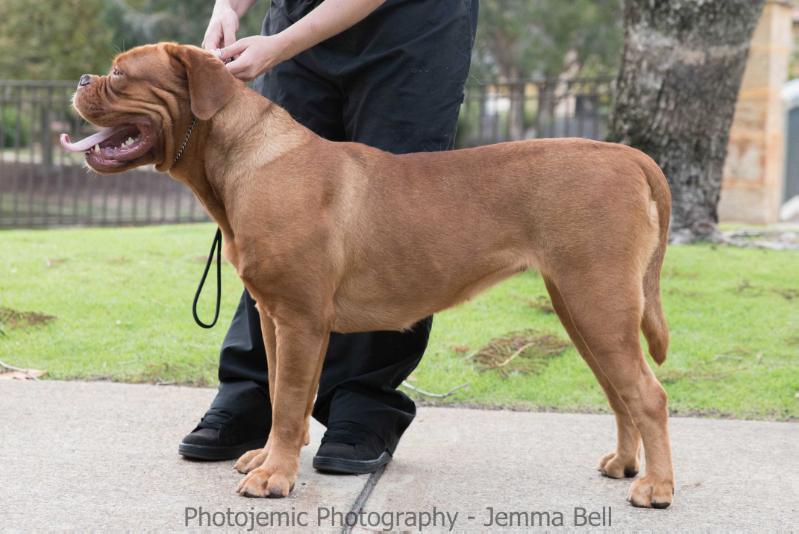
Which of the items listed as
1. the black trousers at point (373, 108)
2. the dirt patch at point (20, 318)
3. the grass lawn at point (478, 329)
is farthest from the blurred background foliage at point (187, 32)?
the black trousers at point (373, 108)

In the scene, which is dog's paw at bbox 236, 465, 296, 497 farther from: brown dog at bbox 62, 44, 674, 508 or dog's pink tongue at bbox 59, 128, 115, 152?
dog's pink tongue at bbox 59, 128, 115, 152

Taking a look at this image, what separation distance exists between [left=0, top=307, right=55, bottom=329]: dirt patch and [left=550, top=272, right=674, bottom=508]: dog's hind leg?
370 cm

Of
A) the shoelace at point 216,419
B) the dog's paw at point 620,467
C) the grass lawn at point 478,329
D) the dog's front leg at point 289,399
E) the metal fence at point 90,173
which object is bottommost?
the metal fence at point 90,173

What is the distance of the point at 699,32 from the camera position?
7.45 m

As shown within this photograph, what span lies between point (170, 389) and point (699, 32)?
195 inches

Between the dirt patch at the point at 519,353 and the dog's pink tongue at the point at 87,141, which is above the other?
the dog's pink tongue at the point at 87,141

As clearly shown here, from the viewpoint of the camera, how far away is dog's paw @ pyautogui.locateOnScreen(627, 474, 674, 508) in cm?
325

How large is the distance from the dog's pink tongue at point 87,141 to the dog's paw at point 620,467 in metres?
2.13

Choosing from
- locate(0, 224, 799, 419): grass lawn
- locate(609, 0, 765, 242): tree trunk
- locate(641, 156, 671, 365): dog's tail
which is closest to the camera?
locate(641, 156, 671, 365): dog's tail

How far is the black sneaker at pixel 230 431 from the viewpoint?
367 cm

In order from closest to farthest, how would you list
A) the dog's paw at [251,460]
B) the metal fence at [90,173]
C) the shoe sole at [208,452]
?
the dog's paw at [251,460] → the shoe sole at [208,452] → the metal fence at [90,173]

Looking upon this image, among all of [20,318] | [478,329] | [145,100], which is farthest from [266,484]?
[20,318]

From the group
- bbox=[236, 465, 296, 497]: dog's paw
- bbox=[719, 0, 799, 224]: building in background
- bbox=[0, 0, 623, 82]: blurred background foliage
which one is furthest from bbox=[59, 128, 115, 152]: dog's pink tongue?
bbox=[0, 0, 623, 82]: blurred background foliage

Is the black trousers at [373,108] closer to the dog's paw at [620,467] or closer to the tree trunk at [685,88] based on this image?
the dog's paw at [620,467]
